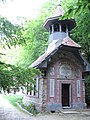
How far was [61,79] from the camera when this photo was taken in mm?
17875

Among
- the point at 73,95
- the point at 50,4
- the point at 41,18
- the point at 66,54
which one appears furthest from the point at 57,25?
the point at 50,4

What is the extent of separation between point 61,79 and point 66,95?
2152 millimetres

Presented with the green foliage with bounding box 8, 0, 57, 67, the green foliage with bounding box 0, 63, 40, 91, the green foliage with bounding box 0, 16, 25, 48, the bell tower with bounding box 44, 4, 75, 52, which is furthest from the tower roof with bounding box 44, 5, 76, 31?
the green foliage with bounding box 0, 63, 40, 91

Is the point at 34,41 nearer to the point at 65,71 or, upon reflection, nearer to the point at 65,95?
the point at 65,71

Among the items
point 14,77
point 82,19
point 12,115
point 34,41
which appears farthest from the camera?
point 34,41

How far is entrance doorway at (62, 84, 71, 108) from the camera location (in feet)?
60.2

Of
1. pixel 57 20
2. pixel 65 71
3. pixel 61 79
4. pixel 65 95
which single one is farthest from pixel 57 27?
pixel 65 95

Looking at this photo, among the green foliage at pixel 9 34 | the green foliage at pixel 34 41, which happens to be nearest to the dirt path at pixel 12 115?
the green foliage at pixel 9 34

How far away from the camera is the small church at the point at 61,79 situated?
56.3 ft

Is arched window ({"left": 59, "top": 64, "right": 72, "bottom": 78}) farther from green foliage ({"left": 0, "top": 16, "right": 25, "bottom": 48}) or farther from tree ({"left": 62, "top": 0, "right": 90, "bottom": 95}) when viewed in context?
green foliage ({"left": 0, "top": 16, "right": 25, "bottom": 48})

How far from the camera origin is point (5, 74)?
759cm

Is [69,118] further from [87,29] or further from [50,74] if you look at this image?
[87,29]

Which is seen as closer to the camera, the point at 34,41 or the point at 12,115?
the point at 12,115

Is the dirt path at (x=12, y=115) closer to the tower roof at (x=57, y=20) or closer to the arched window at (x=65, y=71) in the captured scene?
the arched window at (x=65, y=71)
